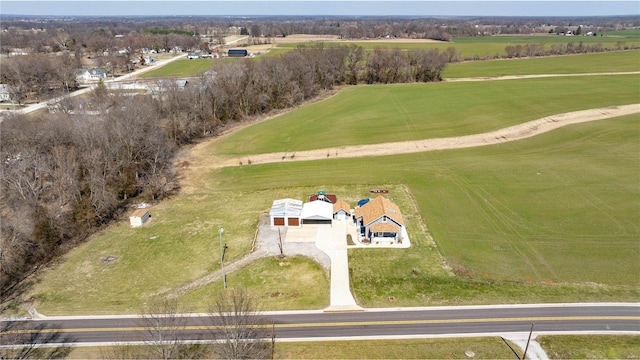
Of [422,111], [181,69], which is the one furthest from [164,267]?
[181,69]

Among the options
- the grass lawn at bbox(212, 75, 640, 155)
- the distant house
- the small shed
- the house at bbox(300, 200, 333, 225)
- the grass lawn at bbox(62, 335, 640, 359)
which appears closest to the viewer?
the grass lawn at bbox(62, 335, 640, 359)

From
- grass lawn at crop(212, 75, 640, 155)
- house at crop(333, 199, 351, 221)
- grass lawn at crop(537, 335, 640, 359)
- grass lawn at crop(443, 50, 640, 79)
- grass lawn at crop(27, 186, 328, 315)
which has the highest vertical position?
grass lawn at crop(443, 50, 640, 79)

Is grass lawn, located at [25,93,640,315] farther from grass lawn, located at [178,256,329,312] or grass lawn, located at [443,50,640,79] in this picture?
grass lawn, located at [443,50,640,79]

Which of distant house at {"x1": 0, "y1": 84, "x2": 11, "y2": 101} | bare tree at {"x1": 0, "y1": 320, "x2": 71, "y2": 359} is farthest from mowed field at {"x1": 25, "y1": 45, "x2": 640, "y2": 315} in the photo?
distant house at {"x1": 0, "y1": 84, "x2": 11, "y2": 101}

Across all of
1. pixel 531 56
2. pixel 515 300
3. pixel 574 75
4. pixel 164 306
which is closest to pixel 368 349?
pixel 515 300

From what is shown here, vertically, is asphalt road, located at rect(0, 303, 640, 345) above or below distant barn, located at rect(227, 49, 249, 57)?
below

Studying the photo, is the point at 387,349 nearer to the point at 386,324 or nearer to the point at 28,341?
the point at 386,324

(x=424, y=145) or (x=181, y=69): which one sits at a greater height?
(x=181, y=69)

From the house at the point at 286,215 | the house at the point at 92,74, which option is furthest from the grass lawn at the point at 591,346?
the house at the point at 92,74
